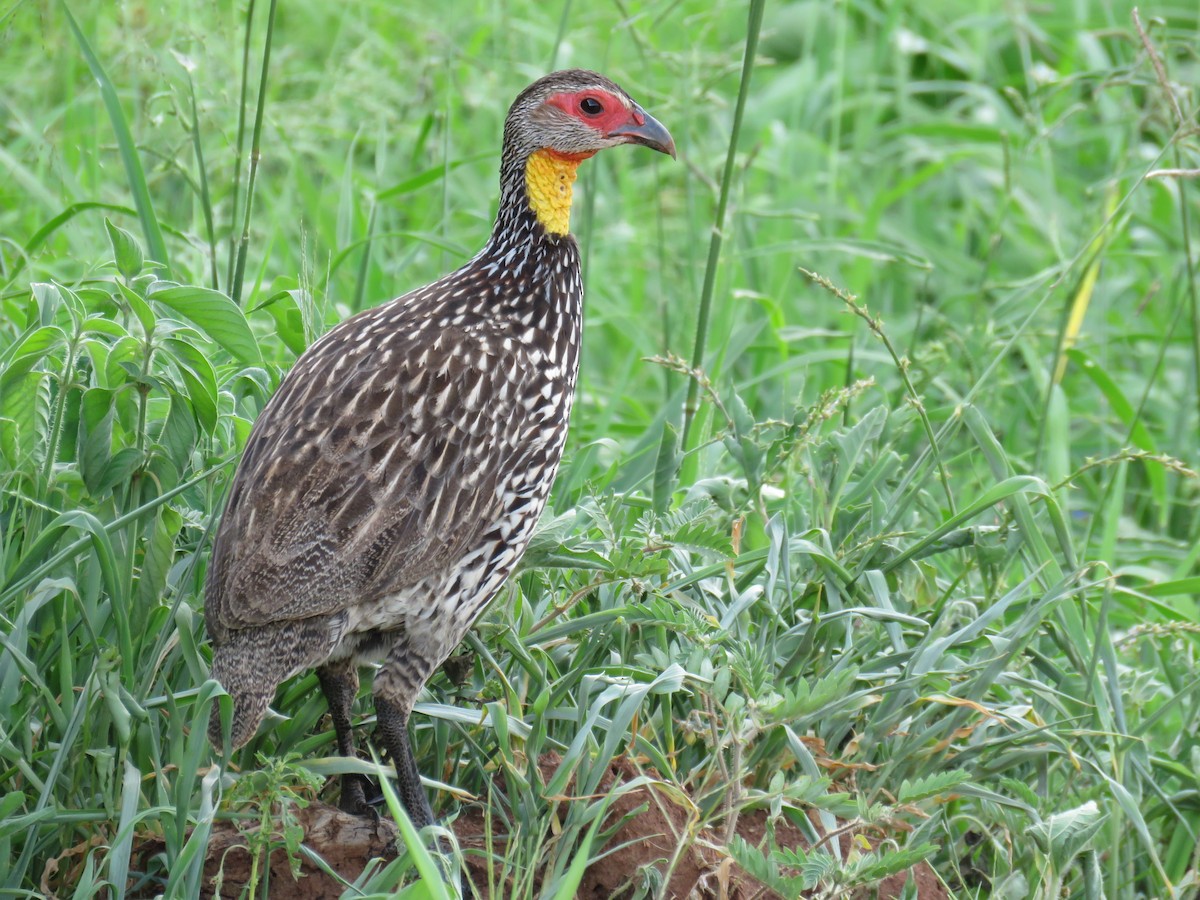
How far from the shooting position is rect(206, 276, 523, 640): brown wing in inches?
114

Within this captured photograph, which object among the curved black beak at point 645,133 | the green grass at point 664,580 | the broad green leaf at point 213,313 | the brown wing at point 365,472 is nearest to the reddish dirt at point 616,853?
the green grass at point 664,580

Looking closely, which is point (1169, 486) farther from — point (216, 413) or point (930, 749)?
point (216, 413)

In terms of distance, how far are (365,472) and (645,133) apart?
1113 millimetres

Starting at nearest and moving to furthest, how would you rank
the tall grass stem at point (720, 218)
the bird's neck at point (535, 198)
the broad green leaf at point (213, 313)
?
the broad green leaf at point (213, 313) < the tall grass stem at point (720, 218) < the bird's neck at point (535, 198)

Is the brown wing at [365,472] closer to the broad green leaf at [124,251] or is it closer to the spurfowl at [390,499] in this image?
the spurfowl at [390,499]

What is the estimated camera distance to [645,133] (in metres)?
3.60

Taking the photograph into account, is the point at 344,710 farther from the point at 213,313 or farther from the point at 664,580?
the point at 213,313

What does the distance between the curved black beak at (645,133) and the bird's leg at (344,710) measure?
1.33 meters

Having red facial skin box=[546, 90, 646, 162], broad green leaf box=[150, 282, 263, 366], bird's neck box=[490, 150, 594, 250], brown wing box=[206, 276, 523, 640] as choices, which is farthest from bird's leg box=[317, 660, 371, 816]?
red facial skin box=[546, 90, 646, 162]

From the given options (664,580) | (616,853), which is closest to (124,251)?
(664,580)

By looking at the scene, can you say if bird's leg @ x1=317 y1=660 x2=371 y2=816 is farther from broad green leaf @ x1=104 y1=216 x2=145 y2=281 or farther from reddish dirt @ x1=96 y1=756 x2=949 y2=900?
broad green leaf @ x1=104 y1=216 x2=145 y2=281

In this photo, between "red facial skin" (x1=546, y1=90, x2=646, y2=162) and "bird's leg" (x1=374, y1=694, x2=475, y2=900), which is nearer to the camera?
"bird's leg" (x1=374, y1=694, x2=475, y2=900)

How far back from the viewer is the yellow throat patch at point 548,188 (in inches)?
139

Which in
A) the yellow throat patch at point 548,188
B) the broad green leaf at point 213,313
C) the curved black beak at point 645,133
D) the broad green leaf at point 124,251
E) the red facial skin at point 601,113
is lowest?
the broad green leaf at point 213,313
